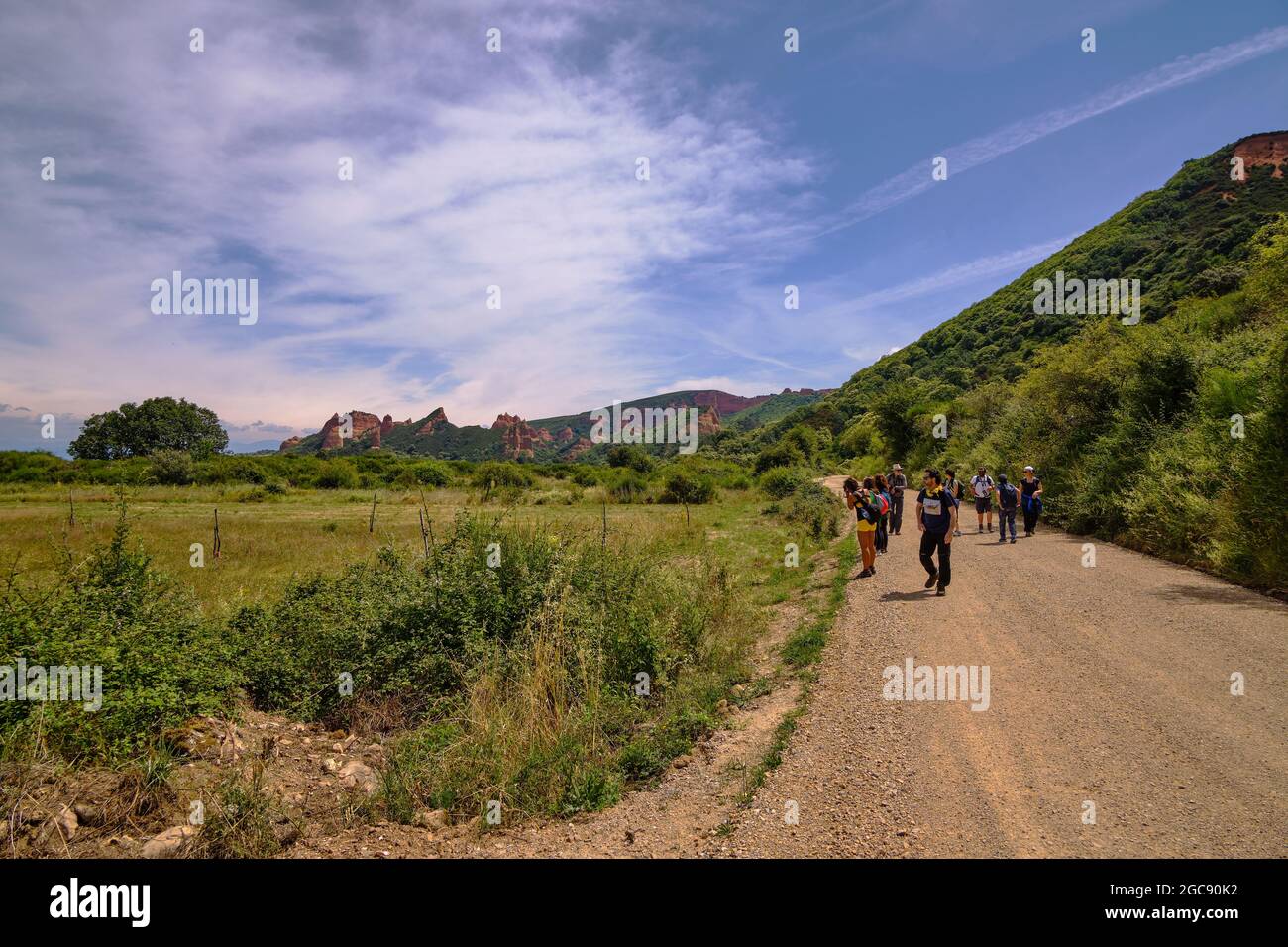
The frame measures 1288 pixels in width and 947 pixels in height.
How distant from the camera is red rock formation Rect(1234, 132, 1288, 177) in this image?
52719 millimetres

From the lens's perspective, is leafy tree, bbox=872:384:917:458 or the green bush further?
leafy tree, bbox=872:384:917:458

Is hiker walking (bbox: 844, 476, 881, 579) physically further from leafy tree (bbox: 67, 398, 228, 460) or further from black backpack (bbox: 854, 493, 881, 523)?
leafy tree (bbox: 67, 398, 228, 460)

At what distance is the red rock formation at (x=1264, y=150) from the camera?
52.7 metres

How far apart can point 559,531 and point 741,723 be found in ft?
18.1

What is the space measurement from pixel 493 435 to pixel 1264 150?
138 meters

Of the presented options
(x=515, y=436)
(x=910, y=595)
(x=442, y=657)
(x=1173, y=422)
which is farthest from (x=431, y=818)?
(x=515, y=436)

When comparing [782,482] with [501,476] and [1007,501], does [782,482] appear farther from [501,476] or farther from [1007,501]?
[501,476]

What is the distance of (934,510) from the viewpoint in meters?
9.05

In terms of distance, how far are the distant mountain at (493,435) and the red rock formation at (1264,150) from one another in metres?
93.3

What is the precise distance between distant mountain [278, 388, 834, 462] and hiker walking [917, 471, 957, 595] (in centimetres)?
11673

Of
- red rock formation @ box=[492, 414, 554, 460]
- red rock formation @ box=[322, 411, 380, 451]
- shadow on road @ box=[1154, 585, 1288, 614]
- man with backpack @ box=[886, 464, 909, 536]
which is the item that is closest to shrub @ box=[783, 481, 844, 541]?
man with backpack @ box=[886, 464, 909, 536]

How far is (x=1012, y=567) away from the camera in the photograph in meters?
10.7

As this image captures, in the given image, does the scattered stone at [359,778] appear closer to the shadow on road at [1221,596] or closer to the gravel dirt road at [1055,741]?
the gravel dirt road at [1055,741]
